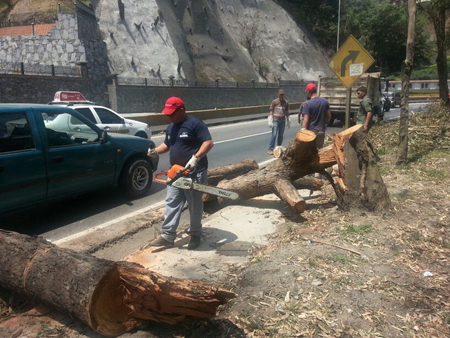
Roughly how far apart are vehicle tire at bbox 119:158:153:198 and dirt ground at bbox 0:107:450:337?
2.92m

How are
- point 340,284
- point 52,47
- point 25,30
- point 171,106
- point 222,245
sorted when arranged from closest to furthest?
point 340,284 → point 171,106 → point 222,245 → point 52,47 → point 25,30

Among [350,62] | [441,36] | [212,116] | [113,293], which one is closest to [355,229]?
[113,293]

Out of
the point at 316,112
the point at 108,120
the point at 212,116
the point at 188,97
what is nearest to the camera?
the point at 316,112

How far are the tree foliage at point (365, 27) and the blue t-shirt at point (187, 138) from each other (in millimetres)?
56057

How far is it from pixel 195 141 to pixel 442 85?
1251 centimetres

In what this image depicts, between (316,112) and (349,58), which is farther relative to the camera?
(349,58)

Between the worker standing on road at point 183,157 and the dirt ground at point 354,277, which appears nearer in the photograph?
the dirt ground at point 354,277

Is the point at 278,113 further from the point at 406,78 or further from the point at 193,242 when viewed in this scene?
the point at 193,242

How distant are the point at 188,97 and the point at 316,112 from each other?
2233cm

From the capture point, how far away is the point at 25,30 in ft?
90.8

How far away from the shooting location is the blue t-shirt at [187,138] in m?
4.61

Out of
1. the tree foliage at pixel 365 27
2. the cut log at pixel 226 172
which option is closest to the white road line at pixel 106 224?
the cut log at pixel 226 172

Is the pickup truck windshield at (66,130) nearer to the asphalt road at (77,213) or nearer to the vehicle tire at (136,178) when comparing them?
the vehicle tire at (136,178)

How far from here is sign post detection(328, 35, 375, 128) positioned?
8.00 meters
